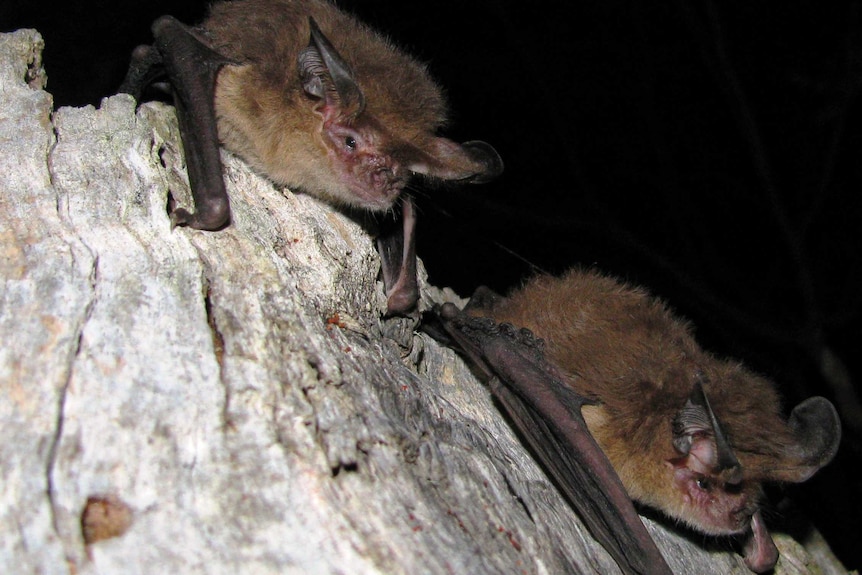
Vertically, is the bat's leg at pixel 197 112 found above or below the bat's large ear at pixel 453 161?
below

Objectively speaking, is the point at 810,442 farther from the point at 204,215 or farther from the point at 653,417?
the point at 204,215

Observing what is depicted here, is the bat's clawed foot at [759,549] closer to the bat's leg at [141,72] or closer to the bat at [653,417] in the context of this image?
the bat at [653,417]

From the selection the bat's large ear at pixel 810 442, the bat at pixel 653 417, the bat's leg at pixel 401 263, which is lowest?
the bat's leg at pixel 401 263

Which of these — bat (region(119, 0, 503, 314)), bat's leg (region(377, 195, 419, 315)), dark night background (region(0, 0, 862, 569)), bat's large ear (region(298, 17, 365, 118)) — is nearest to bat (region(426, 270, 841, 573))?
bat's leg (region(377, 195, 419, 315))

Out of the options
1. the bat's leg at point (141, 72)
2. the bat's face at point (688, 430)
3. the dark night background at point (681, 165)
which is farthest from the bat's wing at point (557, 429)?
the dark night background at point (681, 165)

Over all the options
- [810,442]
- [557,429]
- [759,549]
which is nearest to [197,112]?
[557,429]

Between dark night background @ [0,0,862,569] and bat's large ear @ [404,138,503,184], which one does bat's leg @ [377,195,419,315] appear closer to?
bat's large ear @ [404,138,503,184]
